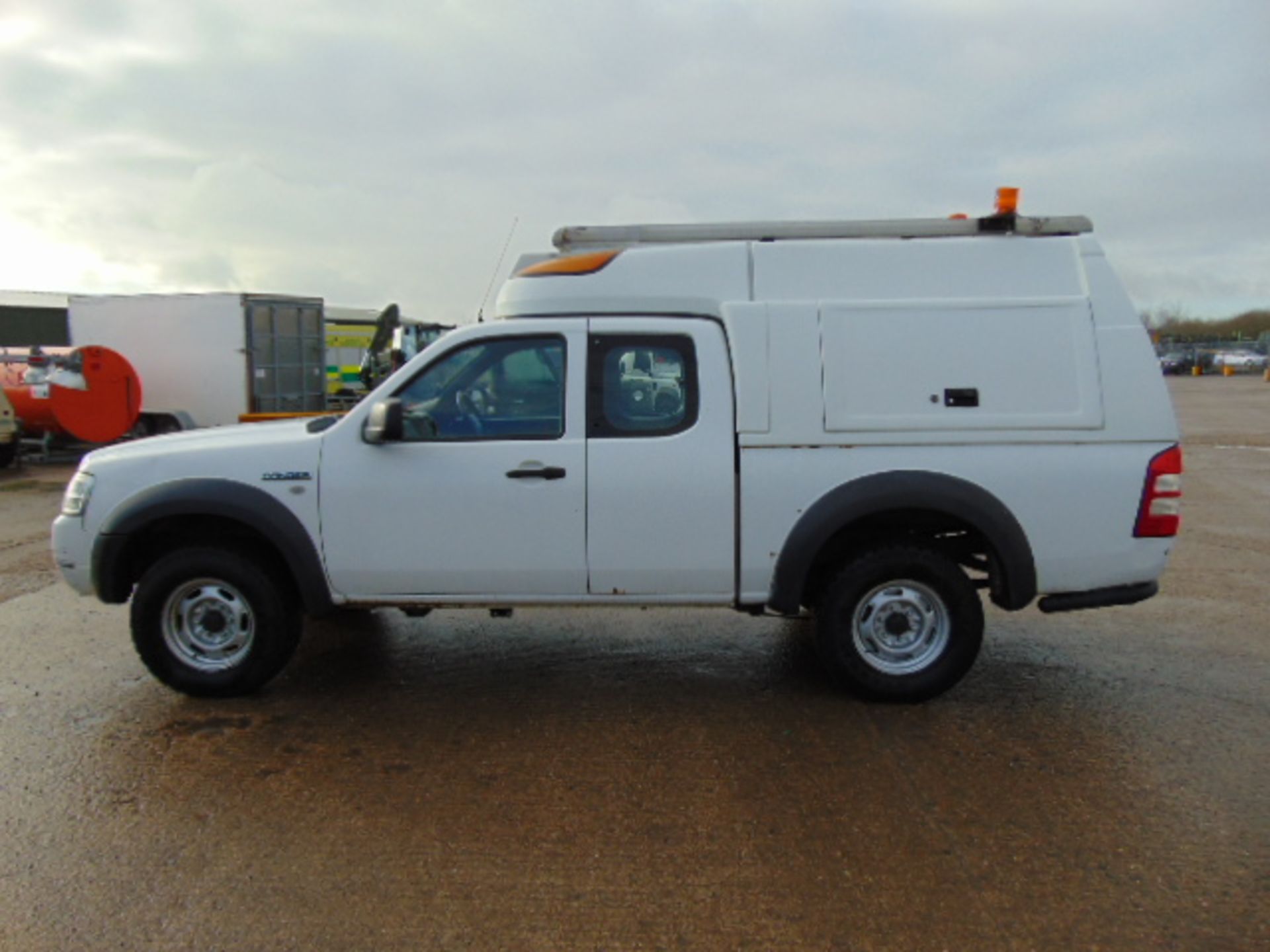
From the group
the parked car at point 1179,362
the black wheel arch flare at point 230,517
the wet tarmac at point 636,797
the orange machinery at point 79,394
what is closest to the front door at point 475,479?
the black wheel arch flare at point 230,517

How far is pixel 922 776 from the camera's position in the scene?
161 inches

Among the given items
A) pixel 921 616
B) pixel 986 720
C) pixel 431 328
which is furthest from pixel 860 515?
pixel 431 328

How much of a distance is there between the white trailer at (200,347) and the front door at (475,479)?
12.9 m

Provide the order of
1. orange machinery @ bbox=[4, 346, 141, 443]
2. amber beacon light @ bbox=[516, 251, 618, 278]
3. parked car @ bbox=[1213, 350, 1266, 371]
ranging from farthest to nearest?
1. parked car @ bbox=[1213, 350, 1266, 371]
2. orange machinery @ bbox=[4, 346, 141, 443]
3. amber beacon light @ bbox=[516, 251, 618, 278]

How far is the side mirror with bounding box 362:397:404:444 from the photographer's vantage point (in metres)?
4.58

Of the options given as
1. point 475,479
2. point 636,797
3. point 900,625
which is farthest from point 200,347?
point 636,797

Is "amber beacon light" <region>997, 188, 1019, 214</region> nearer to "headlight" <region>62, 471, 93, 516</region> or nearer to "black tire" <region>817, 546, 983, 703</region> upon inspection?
"black tire" <region>817, 546, 983, 703</region>

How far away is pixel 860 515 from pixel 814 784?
1268 millimetres

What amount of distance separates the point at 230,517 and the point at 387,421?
0.97m

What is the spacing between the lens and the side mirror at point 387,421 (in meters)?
4.58

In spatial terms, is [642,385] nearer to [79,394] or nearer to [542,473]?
[542,473]

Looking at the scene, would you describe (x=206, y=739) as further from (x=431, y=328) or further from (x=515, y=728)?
(x=431, y=328)

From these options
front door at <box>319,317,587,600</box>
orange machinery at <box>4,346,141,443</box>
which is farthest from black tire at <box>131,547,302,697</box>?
orange machinery at <box>4,346,141,443</box>

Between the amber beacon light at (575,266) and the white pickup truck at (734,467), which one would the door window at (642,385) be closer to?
the white pickup truck at (734,467)
